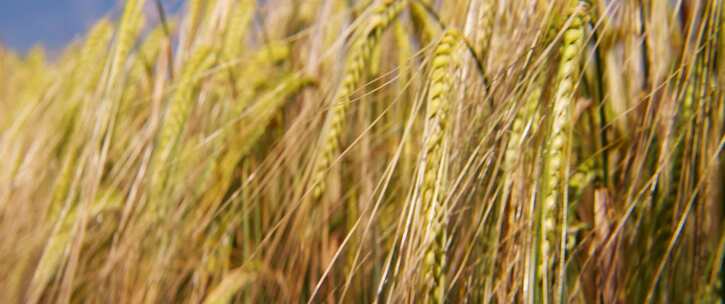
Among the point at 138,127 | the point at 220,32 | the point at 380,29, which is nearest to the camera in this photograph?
the point at 380,29

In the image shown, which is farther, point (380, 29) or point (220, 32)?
point (220, 32)

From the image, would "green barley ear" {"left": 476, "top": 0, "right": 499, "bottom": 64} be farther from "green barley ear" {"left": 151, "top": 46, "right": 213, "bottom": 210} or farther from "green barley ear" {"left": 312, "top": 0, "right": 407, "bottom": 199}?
"green barley ear" {"left": 151, "top": 46, "right": 213, "bottom": 210}

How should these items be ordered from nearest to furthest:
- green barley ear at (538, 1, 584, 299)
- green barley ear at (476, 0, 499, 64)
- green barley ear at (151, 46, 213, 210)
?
green barley ear at (538, 1, 584, 299)
green barley ear at (476, 0, 499, 64)
green barley ear at (151, 46, 213, 210)

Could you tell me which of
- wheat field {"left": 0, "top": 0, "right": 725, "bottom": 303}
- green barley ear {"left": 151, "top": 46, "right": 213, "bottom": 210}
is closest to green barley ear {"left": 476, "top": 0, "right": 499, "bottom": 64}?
wheat field {"left": 0, "top": 0, "right": 725, "bottom": 303}

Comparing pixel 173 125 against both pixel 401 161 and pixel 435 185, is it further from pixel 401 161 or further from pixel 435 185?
pixel 435 185

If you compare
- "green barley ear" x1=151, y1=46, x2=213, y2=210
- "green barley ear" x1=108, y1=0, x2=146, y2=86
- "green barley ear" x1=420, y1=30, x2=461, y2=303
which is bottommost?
"green barley ear" x1=420, y1=30, x2=461, y2=303

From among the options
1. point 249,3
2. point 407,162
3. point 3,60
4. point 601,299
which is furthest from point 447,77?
point 3,60

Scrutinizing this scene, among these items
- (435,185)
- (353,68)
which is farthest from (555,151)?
(353,68)

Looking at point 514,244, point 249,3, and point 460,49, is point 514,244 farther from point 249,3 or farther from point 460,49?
point 249,3
